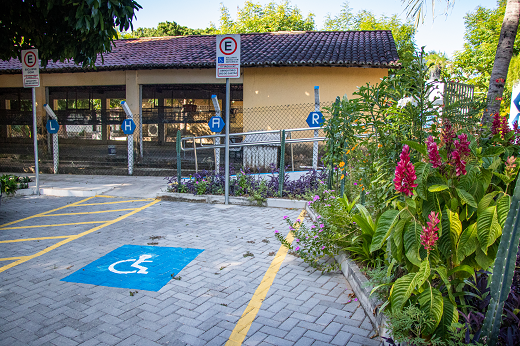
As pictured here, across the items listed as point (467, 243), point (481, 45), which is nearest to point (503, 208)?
point (467, 243)

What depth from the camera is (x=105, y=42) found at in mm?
6883

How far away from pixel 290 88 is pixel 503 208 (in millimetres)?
11787

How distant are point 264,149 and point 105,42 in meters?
5.95

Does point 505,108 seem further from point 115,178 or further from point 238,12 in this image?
point 238,12

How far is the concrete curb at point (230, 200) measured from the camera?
7.38 m

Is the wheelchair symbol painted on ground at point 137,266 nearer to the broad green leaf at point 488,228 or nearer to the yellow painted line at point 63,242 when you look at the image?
the yellow painted line at point 63,242

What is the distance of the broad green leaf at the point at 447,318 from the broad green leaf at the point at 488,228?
41 centimetres

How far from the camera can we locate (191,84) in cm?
1423

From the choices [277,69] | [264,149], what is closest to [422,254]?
[264,149]

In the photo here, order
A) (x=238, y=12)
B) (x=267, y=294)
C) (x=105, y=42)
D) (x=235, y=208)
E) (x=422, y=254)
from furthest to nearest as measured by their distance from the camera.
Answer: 1. (x=238, y=12)
2. (x=235, y=208)
3. (x=105, y=42)
4. (x=267, y=294)
5. (x=422, y=254)

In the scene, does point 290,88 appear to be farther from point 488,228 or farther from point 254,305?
point 488,228

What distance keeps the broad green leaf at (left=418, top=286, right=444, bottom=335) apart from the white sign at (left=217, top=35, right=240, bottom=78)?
19.7 ft

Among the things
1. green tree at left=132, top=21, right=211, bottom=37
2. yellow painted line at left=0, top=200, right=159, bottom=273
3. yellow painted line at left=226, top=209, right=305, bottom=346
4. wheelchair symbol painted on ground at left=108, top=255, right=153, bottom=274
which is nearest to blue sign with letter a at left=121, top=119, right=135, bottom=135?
yellow painted line at left=0, top=200, right=159, bottom=273

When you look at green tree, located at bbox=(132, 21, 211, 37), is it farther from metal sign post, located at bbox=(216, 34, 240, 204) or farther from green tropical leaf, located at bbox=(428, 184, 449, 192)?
green tropical leaf, located at bbox=(428, 184, 449, 192)
